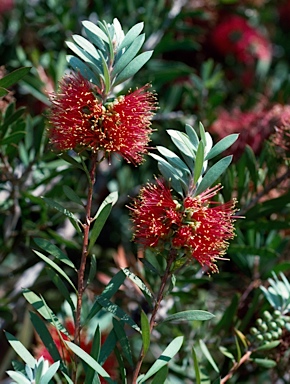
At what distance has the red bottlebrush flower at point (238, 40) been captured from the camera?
1.56 metres

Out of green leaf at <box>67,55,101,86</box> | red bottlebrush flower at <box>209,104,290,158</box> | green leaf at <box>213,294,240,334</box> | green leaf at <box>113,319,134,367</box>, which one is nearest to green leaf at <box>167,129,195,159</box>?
green leaf at <box>67,55,101,86</box>

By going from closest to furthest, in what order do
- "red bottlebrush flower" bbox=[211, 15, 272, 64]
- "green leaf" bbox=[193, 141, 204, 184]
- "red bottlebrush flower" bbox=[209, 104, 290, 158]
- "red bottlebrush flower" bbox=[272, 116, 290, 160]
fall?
"green leaf" bbox=[193, 141, 204, 184]
"red bottlebrush flower" bbox=[272, 116, 290, 160]
"red bottlebrush flower" bbox=[209, 104, 290, 158]
"red bottlebrush flower" bbox=[211, 15, 272, 64]

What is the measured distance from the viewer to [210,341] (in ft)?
3.43

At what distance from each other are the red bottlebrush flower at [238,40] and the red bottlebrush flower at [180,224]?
0.96 metres

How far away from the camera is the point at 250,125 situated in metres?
1.29

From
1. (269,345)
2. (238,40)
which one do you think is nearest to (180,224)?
(269,345)

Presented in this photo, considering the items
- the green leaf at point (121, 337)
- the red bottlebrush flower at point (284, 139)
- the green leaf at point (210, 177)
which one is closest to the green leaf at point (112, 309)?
the green leaf at point (121, 337)

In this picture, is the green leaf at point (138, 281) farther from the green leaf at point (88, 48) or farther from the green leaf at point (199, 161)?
the green leaf at point (88, 48)

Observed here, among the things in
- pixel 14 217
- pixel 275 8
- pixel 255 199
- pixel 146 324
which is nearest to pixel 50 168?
pixel 14 217

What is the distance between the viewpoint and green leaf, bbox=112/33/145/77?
68 centimetres

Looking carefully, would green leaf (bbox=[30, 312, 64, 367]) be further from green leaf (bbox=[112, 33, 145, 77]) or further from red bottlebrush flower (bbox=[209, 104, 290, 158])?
red bottlebrush flower (bbox=[209, 104, 290, 158])

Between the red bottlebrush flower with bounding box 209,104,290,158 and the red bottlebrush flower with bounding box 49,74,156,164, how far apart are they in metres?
0.53

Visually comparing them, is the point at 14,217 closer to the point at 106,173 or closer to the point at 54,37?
the point at 106,173

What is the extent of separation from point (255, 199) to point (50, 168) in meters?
0.34
